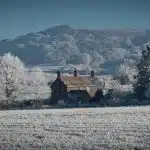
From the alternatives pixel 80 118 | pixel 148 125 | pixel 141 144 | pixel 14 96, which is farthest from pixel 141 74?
pixel 141 144

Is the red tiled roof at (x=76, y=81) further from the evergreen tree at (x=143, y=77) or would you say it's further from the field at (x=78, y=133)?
the field at (x=78, y=133)

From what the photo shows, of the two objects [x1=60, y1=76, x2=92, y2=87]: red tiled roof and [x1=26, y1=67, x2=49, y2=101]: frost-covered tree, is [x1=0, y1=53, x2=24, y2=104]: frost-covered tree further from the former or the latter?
[x1=60, y1=76, x2=92, y2=87]: red tiled roof

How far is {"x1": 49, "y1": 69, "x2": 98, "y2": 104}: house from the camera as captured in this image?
293 feet

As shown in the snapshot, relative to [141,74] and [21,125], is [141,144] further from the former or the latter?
[141,74]

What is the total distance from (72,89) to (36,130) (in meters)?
53.7

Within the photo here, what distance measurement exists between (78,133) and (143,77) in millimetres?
53263

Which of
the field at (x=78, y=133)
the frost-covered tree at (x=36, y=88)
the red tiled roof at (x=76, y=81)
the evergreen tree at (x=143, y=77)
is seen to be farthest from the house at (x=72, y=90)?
the field at (x=78, y=133)

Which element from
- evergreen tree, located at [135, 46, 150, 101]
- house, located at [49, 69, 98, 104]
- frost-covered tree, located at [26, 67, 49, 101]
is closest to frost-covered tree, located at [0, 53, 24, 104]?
frost-covered tree, located at [26, 67, 49, 101]

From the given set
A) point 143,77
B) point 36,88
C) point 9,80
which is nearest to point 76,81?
point 9,80

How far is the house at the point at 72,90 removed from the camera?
89300mm

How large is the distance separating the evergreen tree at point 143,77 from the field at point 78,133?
129ft

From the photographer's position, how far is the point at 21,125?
42.7 metres

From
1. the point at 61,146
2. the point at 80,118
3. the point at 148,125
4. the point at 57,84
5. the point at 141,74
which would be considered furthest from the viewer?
the point at 57,84

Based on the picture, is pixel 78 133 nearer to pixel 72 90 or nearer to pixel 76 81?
pixel 72 90
